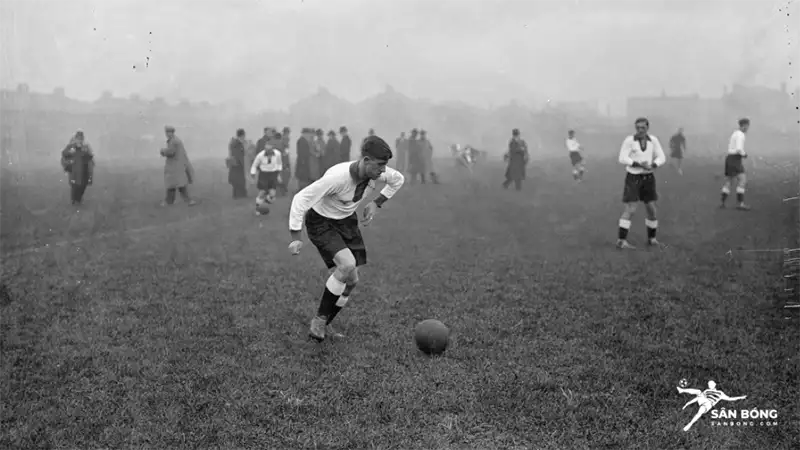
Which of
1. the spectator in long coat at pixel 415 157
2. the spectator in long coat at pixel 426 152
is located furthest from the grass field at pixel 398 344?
the spectator in long coat at pixel 415 157

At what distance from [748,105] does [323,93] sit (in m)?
54.6

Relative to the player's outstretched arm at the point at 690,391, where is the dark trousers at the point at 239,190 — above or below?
above

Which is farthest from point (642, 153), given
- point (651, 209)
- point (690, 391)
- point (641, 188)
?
point (690, 391)

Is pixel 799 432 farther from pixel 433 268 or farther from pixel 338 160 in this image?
pixel 338 160

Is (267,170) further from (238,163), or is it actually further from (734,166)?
(734,166)

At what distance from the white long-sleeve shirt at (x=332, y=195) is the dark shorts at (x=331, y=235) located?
67mm

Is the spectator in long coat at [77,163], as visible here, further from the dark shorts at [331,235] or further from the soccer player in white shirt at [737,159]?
the soccer player in white shirt at [737,159]

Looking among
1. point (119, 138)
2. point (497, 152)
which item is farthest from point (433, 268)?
point (497, 152)

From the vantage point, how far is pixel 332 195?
5492 millimetres

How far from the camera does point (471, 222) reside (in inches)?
529

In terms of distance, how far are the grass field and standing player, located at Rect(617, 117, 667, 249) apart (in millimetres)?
623

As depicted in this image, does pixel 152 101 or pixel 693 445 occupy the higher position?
pixel 152 101

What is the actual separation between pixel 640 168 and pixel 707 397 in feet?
19.8

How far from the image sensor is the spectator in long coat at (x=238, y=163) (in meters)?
18.1
